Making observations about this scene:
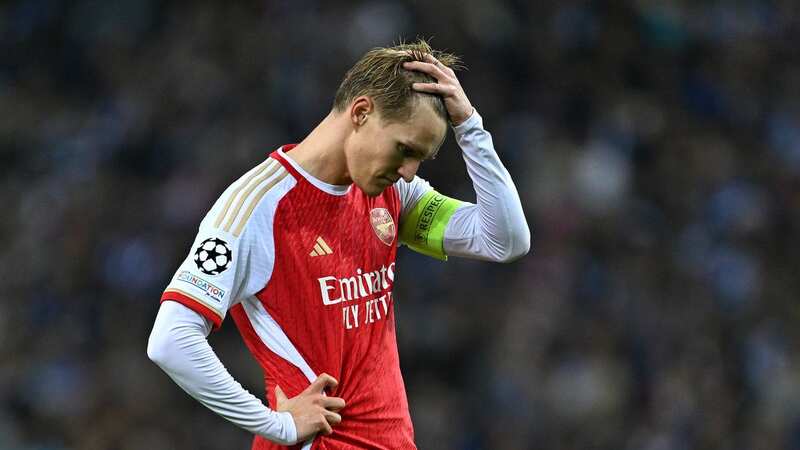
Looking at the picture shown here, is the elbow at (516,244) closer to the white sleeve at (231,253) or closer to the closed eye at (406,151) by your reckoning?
Answer: the closed eye at (406,151)

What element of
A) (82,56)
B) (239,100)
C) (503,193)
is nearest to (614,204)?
(239,100)

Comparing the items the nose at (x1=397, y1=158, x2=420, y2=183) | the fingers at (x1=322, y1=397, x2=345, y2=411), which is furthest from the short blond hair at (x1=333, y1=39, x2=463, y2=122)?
the fingers at (x1=322, y1=397, x2=345, y2=411)

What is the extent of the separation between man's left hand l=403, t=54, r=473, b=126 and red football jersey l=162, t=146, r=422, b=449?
347 millimetres

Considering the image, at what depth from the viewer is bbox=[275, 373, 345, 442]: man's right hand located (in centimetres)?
300

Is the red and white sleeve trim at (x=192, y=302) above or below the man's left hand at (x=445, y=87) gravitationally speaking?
below

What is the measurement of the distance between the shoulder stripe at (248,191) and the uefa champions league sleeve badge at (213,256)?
5cm

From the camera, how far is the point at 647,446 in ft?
22.7

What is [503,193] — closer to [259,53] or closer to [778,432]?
[778,432]

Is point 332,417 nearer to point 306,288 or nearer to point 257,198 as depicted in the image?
point 306,288

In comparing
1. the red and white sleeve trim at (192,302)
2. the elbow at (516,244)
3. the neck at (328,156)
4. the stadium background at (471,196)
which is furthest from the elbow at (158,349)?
the stadium background at (471,196)

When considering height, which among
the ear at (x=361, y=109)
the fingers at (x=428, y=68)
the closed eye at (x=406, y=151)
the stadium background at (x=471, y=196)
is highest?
the fingers at (x=428, y=68)

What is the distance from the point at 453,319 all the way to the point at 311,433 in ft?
14.0

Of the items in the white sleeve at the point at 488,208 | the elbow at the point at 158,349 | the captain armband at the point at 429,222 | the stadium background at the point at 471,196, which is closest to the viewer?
the elbow at the point at 158,349

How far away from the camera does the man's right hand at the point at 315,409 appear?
2996mm
